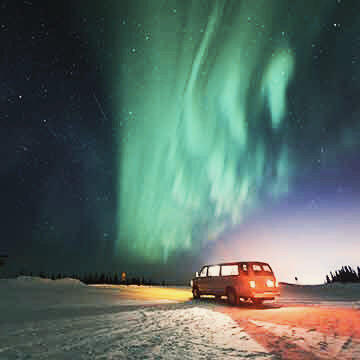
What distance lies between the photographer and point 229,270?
53.3ft

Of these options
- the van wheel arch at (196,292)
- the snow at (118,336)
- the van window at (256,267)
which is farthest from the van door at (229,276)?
the snow at (118,336)

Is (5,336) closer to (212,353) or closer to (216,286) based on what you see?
(212,353)

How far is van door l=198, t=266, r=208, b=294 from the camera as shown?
18.2 meters

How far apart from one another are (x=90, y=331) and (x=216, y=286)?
10.5 metres

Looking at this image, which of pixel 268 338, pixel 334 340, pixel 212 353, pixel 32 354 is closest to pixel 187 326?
pixel 268 338

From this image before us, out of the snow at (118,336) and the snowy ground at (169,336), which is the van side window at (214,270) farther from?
the snowy ground at (169,336)

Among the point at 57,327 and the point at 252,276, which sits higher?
the point at 252,276

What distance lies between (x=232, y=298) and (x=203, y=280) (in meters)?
3.26

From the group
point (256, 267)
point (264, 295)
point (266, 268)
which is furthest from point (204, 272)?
point (264, 295)

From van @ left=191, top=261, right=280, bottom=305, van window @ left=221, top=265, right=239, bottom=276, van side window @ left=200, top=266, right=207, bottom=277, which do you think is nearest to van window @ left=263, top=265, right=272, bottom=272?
van @ left=191, top=261, right=280, bottom=305

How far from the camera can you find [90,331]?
7523mm

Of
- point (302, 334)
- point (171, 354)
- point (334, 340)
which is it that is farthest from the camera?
point (302, 334)

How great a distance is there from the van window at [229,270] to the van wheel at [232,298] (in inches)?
32.7

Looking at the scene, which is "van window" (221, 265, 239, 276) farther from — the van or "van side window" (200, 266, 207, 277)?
"van side window" (200, 266, 207, 277)
